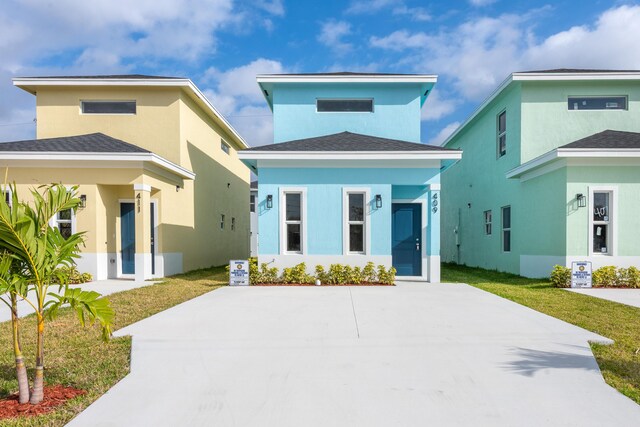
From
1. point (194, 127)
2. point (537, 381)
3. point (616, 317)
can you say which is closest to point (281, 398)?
point (537, 381)

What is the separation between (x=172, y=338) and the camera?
17.6 ft

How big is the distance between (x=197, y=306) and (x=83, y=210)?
6.41 metres

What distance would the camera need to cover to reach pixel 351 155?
10789mm

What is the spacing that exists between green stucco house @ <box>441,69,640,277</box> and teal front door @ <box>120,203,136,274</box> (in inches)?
519

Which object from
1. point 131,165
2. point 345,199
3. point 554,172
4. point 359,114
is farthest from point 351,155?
point 131,165

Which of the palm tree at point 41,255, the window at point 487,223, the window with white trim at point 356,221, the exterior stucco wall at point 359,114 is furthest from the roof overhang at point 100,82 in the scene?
the window at point 487,223

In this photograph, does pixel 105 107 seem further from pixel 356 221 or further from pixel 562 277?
pixel 562 277

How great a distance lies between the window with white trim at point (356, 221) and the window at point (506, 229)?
21.7 feet

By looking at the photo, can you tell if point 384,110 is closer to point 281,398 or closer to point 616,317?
point 616,317

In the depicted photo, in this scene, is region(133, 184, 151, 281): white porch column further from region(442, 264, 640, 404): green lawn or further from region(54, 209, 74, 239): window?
region(442, 264, 640, 404): green lawn

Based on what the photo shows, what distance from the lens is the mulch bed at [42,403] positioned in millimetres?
3260

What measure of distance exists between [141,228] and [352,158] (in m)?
6.78

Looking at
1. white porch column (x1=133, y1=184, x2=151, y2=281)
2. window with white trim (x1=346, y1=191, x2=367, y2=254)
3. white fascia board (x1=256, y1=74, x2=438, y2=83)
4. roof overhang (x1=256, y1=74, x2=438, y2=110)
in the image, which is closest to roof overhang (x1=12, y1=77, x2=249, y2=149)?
roof overhang (x1=256, y1=74, x2=438, y2=110)

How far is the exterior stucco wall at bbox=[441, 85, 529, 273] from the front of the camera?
13.7 m
